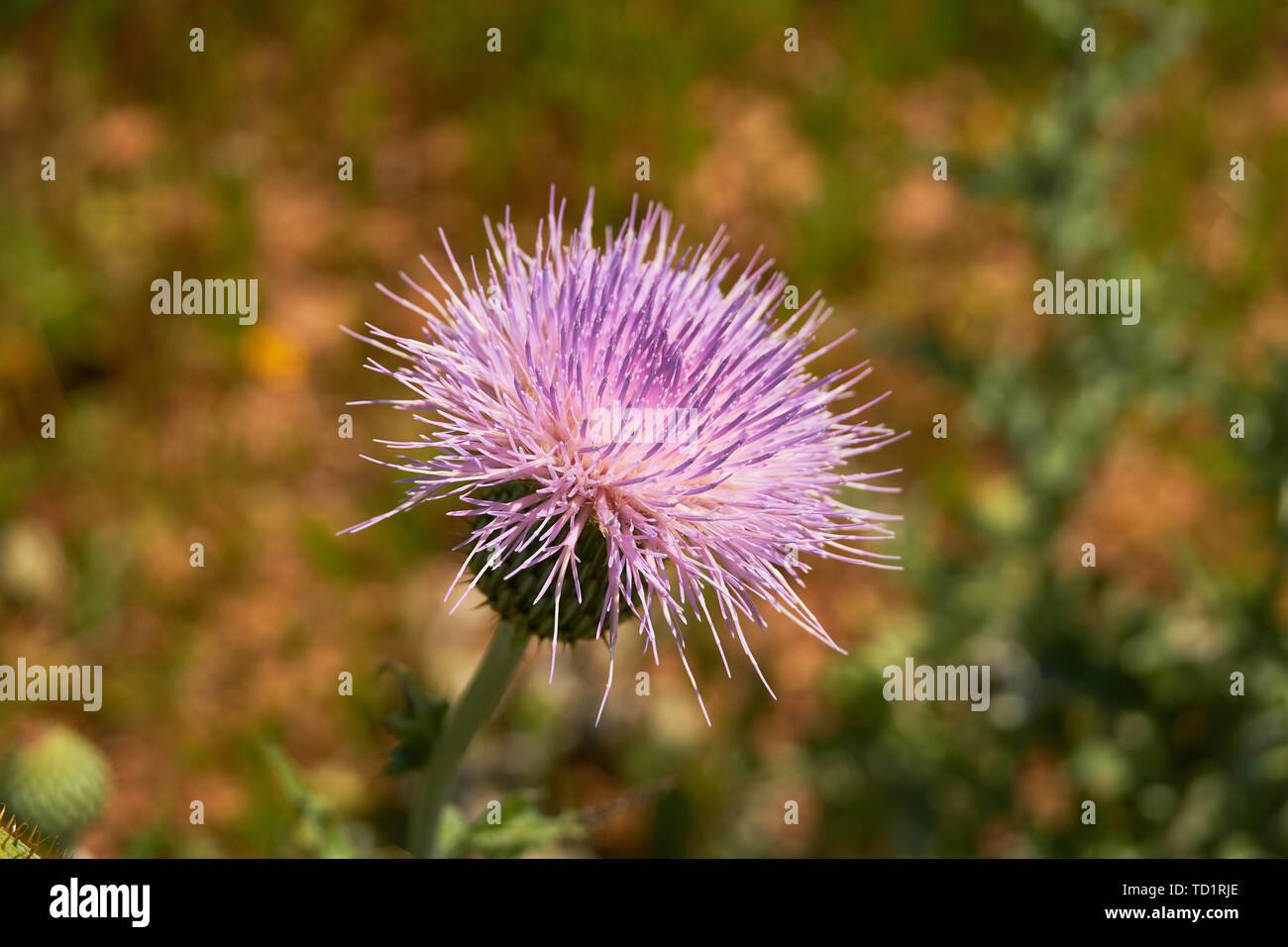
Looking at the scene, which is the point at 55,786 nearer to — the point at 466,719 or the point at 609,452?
the point at 466,719

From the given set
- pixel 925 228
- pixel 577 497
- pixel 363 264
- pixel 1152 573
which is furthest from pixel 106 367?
pixel 1152 573

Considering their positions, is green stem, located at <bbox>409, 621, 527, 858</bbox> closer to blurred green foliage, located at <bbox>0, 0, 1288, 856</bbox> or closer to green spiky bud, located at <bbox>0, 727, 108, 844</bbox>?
blurred green foliage, located at <bbox>0, 0, 1288, 856</bbox>

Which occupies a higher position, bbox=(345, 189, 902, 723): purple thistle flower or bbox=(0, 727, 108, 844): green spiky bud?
bbox=(345, 189, 902, 723): purple thistle flower

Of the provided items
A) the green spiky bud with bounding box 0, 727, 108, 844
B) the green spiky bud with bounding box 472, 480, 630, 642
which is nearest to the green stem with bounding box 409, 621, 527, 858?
the green spiky bud with bounding box 472, 480, 630, 642

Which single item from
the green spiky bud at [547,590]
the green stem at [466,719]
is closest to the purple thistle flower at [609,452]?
the green spiky bud at [547,590]

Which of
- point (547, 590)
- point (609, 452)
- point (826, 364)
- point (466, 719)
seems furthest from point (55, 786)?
point (826, 364)
